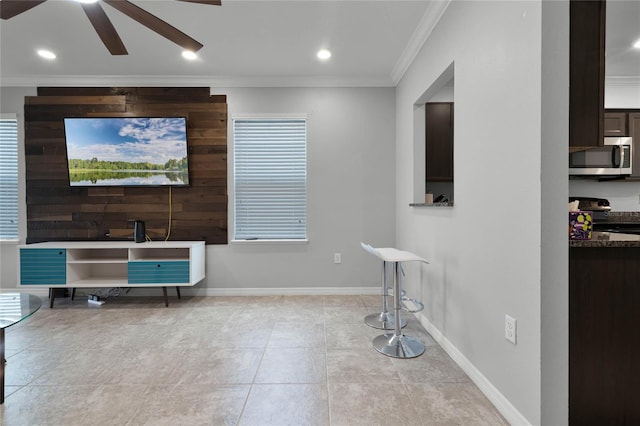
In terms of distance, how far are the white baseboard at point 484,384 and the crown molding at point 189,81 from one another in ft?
9.28

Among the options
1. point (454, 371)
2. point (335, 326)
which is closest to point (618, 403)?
point (454, 371)

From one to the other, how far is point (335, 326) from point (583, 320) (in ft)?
5.93

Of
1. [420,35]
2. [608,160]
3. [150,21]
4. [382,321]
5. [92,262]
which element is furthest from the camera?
[608,160]

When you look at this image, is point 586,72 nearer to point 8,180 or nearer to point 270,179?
point 270,179

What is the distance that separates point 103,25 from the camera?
183 centimetres

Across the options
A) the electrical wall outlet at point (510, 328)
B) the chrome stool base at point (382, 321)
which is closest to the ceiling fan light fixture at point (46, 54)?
the chrome stool base at point (382, 321)

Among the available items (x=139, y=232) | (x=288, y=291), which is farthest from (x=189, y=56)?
(x=288, y=291)

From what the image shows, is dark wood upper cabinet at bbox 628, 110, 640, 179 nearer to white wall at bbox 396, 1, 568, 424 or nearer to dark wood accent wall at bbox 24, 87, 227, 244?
white wall at bbox 396, 1, 568, 424

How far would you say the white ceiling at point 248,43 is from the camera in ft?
7.76

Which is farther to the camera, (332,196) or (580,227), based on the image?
(332,196)

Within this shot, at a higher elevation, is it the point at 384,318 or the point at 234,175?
the point at 234,175

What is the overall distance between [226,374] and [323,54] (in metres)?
2.93

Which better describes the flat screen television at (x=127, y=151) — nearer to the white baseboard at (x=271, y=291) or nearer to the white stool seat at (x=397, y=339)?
the white baseboard at (x=271, y=291)

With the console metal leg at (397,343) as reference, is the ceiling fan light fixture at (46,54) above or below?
above
